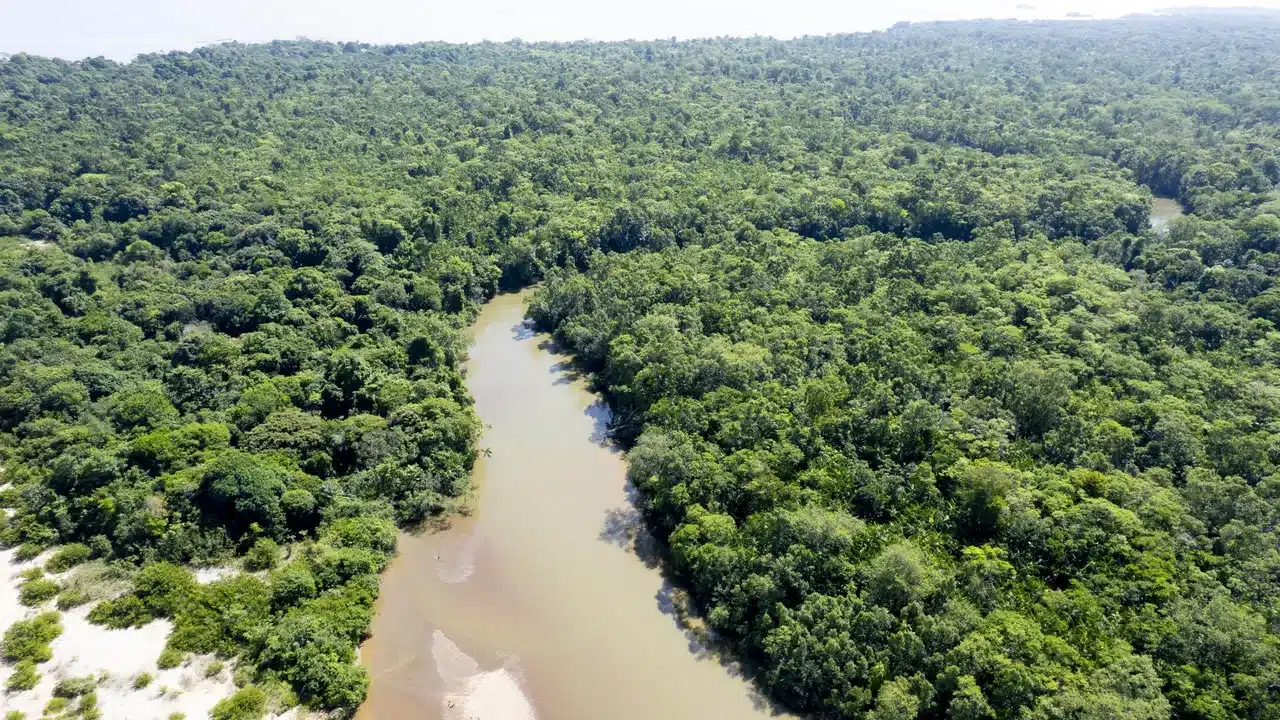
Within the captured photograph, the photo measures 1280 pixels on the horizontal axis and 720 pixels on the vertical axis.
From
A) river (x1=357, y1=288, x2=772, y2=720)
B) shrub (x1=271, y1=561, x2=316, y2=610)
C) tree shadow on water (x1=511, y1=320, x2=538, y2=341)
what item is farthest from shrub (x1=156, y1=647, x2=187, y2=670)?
tree shadow on water (x1=511, y1=320, x2=538, y2=341)

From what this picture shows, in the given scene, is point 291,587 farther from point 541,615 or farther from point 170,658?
point 541,615

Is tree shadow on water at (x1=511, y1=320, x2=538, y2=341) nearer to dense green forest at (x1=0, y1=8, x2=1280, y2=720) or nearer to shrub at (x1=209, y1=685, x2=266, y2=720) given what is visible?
dense green forest at (x1=0, y1=8, x2=1280, y2=720)

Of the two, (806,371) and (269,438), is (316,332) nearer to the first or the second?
(269,438)

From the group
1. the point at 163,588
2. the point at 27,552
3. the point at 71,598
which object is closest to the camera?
the point at 71,598

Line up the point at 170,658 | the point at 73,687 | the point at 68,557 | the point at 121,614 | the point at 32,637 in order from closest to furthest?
A: 1. the point at 73,687
2. the point at 170,658
3. the point at 32,637
4. the point at 121,614
5. the point at 68,557

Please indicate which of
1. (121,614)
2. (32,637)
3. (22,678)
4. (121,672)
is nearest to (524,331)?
(121,614)

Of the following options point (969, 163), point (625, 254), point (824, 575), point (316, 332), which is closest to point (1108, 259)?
point (969, 163)

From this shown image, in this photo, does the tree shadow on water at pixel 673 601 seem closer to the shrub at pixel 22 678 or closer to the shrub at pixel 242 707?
the shrub at pixel 242 707
